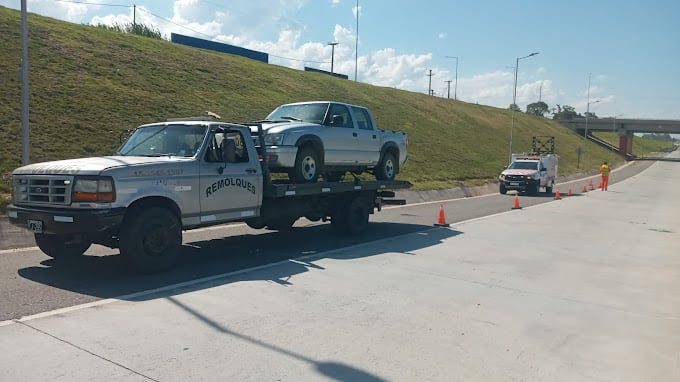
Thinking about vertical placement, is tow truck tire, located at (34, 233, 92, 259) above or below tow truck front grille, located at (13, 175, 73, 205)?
below

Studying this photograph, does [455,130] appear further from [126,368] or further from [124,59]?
[126,368]

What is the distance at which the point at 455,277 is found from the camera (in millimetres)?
8336

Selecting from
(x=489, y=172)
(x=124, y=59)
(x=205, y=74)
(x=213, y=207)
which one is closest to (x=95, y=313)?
→ (x=213, y=207)

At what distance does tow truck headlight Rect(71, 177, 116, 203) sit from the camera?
6.96 m

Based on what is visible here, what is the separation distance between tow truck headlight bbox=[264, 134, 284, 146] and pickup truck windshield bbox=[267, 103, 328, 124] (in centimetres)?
109

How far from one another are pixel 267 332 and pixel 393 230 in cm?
807

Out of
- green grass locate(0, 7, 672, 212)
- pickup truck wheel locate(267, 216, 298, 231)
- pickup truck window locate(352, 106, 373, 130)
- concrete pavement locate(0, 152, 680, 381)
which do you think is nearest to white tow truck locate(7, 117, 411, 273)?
concrete pavement locate(0, 152, 680, 381)

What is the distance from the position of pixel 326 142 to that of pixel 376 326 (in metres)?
5.71

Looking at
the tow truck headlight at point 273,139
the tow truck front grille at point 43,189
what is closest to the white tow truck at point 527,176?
the tow truck headlight at point 273,139

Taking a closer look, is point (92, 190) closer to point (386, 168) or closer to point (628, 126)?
point (386, 168)

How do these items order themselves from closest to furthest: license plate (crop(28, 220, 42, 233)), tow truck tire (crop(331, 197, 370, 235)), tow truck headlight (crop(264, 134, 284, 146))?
1. license plate (crop(28, 220, 42, 233))
2. tow truck headlight (crop(264, 134, 284, 146))
3. tow truck tire (crop(331, 197, 370, 235))

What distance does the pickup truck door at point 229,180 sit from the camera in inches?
328

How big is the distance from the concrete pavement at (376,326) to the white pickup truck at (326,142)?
1925mm

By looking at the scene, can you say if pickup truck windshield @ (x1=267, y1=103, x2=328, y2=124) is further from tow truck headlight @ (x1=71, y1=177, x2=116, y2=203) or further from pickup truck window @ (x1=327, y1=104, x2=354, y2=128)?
tow truck headlight @ (x1=71, y1=177, x2=116, y2=203)
